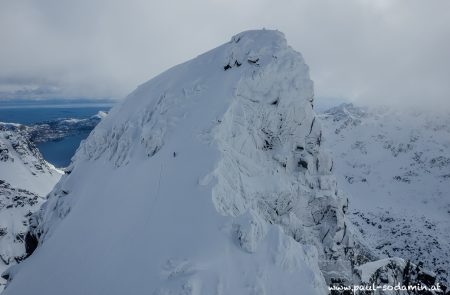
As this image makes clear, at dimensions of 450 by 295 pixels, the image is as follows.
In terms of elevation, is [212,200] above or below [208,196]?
below

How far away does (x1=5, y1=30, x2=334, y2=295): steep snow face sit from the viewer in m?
22.1

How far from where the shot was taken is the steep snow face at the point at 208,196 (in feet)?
72.6

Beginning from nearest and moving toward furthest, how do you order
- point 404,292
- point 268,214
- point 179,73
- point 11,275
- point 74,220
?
point 268,214, point 404,292, point 74,220, point 11,275, point 179,73

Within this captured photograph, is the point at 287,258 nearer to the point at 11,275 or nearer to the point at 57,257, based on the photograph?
the point at 57,257

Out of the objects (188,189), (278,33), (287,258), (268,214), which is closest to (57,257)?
(188,189)

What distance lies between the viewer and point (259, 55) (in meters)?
36.4

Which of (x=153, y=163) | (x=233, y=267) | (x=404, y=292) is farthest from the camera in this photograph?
(x=404, y=292)

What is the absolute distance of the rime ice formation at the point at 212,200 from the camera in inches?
872

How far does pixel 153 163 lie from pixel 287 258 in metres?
15.7

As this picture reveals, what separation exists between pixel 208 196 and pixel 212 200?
0.51 metres

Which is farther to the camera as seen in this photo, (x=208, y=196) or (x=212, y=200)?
(x=208, y=196)

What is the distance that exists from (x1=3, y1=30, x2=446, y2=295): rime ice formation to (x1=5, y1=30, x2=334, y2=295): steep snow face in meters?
0.10

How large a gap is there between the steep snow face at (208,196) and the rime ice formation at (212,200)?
0.10m

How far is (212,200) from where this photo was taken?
24781 millimetres
